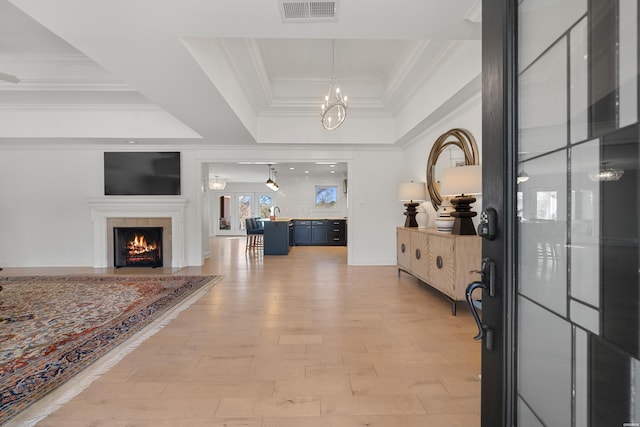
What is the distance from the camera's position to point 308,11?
7.00 ft

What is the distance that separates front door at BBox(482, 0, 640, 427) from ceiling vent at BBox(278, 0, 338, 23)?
1362 millimetres

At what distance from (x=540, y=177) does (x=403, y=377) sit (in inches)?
65.8

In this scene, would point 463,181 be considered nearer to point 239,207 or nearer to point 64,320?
point 64,320

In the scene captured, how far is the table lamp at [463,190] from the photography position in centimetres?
313

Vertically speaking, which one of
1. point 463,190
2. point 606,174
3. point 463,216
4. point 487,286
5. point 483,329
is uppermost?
point 463,190

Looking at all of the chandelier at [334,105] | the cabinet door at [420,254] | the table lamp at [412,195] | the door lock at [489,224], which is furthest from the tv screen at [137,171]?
the door lock at [489,224]

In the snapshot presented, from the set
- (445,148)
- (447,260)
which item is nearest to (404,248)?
(447,260)

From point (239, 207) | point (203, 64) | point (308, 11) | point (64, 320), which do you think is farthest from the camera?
point (239, 207)

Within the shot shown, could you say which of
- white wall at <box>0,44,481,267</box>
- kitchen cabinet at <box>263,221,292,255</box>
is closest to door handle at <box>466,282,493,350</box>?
white wall at <box>0,44,481,267</box>

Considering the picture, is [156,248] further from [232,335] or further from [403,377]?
[403,377]

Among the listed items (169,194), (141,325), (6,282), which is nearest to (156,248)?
(169,194)

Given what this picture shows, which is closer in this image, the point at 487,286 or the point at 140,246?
the point at 487,286

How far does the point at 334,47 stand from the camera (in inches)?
156

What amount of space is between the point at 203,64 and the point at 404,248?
3602mm
